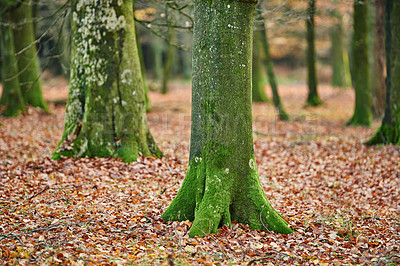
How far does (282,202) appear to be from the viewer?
6.64 metres

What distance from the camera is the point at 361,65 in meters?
13.6

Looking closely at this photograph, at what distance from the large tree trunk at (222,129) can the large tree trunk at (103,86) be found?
130 inches

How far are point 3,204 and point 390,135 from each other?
9578mm

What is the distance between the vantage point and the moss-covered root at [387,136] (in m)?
9.80

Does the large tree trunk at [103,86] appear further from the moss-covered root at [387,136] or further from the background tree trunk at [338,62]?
the background tree trunk at [338,62]

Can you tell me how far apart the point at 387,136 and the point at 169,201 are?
7.05m

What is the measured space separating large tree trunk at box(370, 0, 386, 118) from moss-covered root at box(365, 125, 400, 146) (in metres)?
6.14

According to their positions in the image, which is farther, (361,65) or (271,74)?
(271,74)

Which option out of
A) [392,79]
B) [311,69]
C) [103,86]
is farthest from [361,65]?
[103,86]

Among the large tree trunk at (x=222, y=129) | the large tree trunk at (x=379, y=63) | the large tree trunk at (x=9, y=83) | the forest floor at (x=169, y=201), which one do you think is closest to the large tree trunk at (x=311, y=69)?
the large tree trunk at (x=379, y=63)

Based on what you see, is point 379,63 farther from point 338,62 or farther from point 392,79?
point 338,62

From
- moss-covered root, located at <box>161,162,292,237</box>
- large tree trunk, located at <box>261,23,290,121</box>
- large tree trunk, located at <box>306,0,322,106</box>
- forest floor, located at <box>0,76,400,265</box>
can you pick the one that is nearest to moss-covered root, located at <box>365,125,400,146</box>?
forest floor, located at <box>0,76,400,265</box>

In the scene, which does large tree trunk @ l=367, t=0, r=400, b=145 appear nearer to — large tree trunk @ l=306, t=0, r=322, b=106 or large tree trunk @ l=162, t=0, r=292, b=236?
large tree trunk @ l=162, t=0, r=292, b=236

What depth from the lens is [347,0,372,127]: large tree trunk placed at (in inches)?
527
